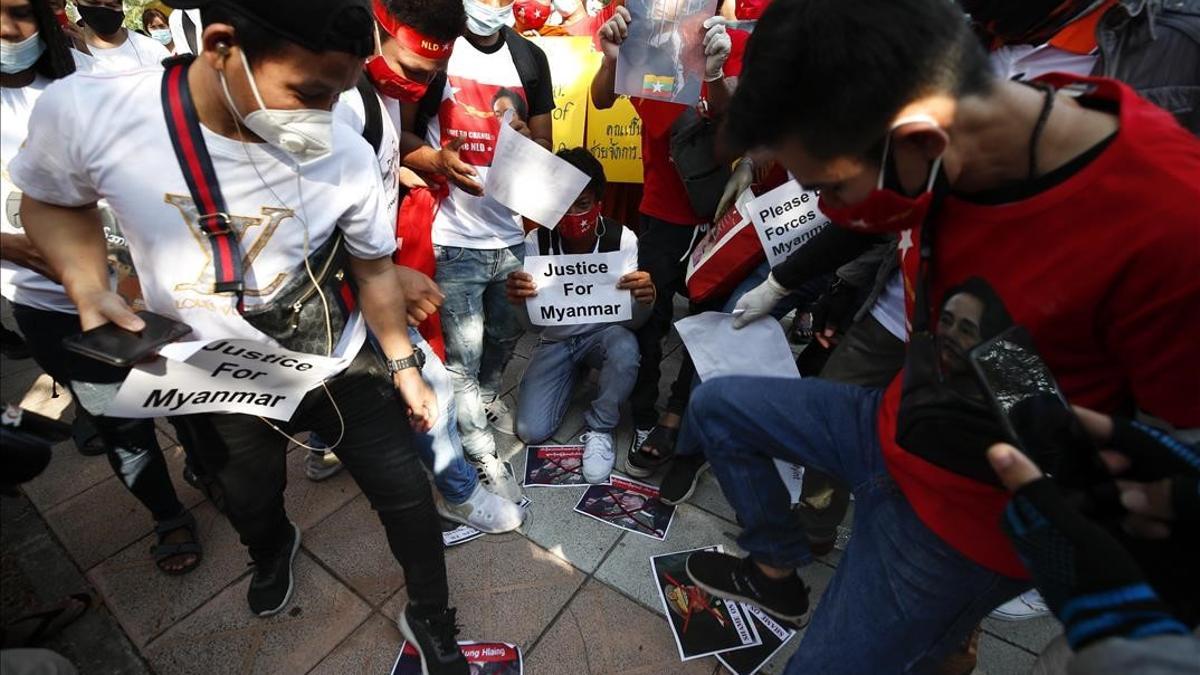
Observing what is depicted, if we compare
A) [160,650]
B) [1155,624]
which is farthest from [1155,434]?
[160,650]

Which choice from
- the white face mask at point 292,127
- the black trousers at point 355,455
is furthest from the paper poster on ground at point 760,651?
the white face mask at point 292,127

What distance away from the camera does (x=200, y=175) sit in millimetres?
1312

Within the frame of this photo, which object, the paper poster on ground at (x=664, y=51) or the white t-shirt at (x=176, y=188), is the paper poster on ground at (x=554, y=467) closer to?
the white t-shirt at (x=176, y=188)

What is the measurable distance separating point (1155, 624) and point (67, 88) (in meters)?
2.20

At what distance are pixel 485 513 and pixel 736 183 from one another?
6.50ft

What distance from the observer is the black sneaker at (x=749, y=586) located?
79.7 inches

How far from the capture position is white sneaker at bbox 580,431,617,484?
114 inches

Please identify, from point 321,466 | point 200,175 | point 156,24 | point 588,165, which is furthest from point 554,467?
point 156,24

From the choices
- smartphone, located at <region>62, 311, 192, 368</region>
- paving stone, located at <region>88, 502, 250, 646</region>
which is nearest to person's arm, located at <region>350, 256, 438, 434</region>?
smartphone, located at <region>62, 311, 192, 368</region>

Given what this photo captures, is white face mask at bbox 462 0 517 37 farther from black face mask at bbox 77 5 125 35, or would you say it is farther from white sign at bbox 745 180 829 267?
black face mask at bbox 77 5 125 35

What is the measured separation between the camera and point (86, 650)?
6.82 ft

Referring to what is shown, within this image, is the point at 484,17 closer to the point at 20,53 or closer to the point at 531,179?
the point at 531,179

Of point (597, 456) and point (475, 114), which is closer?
point (475, 114)

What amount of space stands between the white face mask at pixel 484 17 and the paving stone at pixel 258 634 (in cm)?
248
